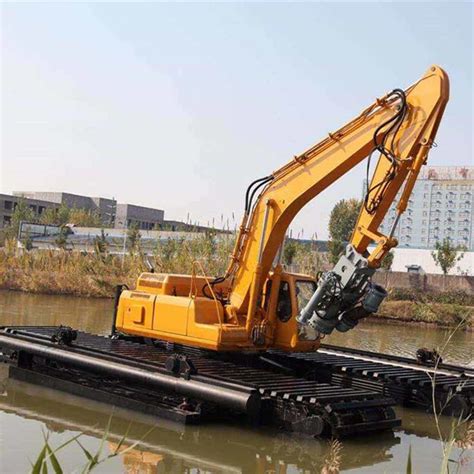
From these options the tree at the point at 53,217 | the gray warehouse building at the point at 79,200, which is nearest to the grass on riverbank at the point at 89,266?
the tree at the point at 53,217

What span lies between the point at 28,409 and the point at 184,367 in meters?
2.12

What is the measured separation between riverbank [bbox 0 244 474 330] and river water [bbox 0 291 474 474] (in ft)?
66.0

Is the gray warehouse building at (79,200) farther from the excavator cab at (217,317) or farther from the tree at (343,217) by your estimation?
the excavator cab at (217,317)

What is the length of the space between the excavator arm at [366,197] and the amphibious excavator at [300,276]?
1cm

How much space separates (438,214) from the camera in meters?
110

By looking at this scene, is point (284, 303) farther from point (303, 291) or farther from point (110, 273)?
point (110, 273)

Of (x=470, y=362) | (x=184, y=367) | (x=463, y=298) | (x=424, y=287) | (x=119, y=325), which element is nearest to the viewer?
(x=184, y=367)

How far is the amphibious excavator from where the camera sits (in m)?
9.87

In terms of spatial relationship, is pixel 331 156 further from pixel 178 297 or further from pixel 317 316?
pixel 178 297

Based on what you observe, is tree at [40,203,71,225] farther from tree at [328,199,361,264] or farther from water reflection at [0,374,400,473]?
water reflection at [0,374,400,473]

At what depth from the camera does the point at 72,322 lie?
20828mm

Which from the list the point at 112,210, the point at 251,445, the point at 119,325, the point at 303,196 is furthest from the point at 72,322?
the point at 112,210

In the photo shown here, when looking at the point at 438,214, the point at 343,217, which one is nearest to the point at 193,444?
the point at 343,217

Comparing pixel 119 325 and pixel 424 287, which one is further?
pixel 424 287
